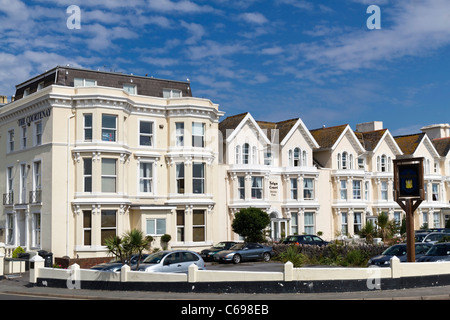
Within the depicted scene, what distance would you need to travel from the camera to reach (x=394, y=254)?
27.3m

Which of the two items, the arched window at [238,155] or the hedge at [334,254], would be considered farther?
the arched window at [238,155]

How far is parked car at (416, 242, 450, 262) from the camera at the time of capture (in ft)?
81.6

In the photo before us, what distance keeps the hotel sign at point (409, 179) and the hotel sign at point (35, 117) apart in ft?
69.4

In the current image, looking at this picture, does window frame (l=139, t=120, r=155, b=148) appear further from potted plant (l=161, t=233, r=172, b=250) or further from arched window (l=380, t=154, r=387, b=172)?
arched window (l=380, t=154, r=387, b=172)

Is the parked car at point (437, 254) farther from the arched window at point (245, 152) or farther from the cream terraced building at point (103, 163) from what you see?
the arched window at point (245, 152)

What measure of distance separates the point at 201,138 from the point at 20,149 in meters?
12.4

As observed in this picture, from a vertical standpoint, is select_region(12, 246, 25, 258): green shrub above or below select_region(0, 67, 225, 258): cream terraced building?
below

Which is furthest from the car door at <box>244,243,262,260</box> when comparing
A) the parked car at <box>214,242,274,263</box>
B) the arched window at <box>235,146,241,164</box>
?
the arched window at <box>235,146,241,164</box>

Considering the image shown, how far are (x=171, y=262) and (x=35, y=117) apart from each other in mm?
17355

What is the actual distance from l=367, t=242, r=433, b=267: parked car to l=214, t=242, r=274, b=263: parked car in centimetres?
893

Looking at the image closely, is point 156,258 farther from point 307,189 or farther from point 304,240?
point 307,189

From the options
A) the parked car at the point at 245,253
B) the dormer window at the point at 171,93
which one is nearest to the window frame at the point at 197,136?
the dormer window at the point at 171,93

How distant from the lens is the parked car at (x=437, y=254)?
2488cm

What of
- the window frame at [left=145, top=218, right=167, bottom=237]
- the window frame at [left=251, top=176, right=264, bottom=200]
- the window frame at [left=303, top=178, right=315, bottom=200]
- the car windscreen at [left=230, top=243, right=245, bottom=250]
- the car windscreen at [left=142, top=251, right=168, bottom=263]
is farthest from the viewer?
the window frame at [left=303, top=178, right=315, bottom=200]
